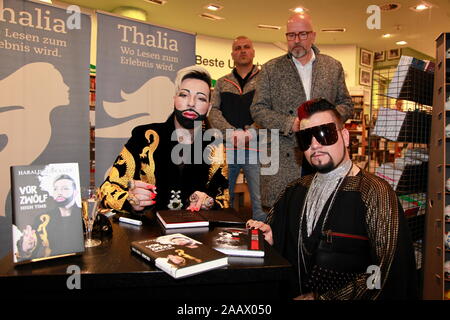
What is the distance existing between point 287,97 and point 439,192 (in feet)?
4.92

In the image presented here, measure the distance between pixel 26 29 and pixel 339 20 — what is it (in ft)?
21.6

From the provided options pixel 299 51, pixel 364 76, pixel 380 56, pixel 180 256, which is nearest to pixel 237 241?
pixel 180 256

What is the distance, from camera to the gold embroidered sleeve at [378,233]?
1.29m

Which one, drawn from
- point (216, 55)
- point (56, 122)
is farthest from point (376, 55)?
point (56, 122)

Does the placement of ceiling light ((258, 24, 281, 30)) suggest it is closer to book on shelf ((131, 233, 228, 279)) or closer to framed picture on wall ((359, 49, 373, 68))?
framed picture on wall ((359, 49, 373, 68))

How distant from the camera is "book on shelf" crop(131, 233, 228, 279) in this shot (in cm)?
94

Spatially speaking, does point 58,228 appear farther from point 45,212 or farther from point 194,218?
point 194,218

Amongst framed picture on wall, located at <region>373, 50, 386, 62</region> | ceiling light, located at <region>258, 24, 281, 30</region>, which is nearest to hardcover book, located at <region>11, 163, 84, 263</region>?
ceiling light, located at <region>258, 24, 281, 30</region>

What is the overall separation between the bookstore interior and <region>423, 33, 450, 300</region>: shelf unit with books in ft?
0.04

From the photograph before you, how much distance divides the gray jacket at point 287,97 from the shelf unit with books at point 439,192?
2.80ft

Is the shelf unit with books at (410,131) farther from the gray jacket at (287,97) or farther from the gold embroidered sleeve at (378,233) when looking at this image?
the gold embroidered sleeve at (378,233)

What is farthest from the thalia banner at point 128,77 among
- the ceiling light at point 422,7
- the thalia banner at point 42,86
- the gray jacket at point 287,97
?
the ceiling light at point 422,7

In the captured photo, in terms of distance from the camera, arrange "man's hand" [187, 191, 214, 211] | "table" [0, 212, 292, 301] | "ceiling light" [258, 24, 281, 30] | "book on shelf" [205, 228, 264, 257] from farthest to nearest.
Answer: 1. "ceiling light" [258, 24, 281, 30]
2. "man's hand" [187, 191, 214, 211]
3. "book on shelf" [205, 228, 264, 257]
4. "table" [0, 212, 292, 301]

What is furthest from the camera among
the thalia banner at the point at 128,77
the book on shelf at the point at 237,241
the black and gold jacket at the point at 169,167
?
the thalia banner at the point at 128,77
